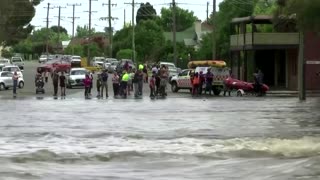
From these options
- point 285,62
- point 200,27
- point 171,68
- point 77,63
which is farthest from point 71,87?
point 200,27

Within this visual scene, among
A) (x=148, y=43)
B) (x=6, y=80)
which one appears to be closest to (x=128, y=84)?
(x=6, y=80)

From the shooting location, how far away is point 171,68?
2512 inches

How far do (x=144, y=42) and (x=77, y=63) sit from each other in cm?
1914

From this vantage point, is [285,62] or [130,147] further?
[285,62]

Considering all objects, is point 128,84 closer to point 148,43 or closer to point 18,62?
point 18,62

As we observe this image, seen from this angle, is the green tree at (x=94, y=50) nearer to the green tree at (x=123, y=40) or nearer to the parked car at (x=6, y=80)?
the green tree at (x=123, y=40)

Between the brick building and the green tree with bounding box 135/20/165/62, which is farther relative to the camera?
the green tree with bounding box 135/20/165/62

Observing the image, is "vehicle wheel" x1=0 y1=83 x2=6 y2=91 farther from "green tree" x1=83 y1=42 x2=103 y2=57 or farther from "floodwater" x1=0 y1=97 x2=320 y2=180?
"green tree" x1=83 y1=42 x2=103 y2=57

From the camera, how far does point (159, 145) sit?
17906 mm

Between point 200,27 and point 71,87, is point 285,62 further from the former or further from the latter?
point 200,27

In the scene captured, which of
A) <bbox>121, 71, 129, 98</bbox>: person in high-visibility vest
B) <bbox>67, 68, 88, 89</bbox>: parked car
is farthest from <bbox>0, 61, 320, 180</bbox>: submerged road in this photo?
<bbox>67, 68, 88, 89</bbox>: parked car

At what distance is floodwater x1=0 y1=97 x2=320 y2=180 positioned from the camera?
13516 millimetres

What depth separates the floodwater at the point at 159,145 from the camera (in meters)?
13.5

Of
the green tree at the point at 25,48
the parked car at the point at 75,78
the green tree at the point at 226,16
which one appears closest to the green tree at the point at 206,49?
the green tree at the point at 226,16
